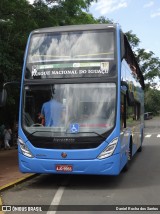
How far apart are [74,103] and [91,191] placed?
2123 mm

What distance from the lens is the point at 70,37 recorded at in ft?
36.1

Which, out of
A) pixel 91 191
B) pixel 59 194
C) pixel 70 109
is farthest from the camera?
pixel 70 109

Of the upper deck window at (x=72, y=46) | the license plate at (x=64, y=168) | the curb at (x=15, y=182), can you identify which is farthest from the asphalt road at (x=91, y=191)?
the upper deck window at (x=72, y=46)

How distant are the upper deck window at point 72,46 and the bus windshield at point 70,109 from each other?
78 cm

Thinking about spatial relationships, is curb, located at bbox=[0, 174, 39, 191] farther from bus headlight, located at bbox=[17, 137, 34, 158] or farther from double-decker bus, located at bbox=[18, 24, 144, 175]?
bus headlight, located at bbox=[17, 137, 34, 158]

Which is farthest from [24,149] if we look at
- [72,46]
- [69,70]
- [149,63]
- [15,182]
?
[149,63]

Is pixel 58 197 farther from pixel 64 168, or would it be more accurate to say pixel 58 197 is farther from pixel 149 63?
pixel 149 63

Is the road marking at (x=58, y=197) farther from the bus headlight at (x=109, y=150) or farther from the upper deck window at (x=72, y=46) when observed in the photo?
the upper deck window at (x=72, y=46)

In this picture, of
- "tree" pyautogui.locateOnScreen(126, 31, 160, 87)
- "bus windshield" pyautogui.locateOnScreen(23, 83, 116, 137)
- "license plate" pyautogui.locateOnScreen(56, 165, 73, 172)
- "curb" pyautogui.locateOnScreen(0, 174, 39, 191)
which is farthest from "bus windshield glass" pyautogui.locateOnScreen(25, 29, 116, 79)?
"tree" pyautogui.locateOnScreen(126, 31, 160, 87)

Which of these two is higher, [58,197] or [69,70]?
[69,70]

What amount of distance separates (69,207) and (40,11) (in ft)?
35.0

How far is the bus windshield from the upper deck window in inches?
30.5

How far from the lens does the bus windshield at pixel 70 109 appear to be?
10.2m

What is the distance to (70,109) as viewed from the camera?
10.3 m
